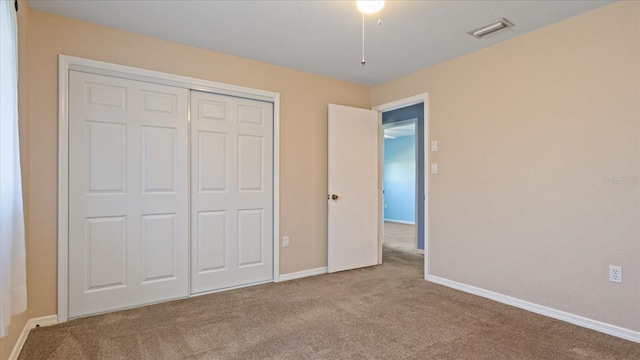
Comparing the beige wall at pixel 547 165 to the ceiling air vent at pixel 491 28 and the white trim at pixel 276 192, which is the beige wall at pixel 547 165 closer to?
the ceiling air vent at pixel 491 28

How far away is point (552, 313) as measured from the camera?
2.65 meters

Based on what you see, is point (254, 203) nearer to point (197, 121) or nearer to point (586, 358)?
point (197, 121)

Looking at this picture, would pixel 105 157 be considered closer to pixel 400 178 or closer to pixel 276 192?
pixel 276 192

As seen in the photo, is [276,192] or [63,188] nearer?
[63,188]

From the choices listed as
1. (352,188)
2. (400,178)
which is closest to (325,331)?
(352,188)

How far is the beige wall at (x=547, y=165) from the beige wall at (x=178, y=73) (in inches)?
52.2

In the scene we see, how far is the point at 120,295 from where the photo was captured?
2805 mm

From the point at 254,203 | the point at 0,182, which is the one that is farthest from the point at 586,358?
the point at 0,182

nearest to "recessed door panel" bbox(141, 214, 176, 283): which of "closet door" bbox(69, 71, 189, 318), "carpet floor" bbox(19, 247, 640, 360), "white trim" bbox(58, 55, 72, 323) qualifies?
"closet door" bbox(69, 71, 189, 318)

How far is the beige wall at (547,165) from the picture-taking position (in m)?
2.32

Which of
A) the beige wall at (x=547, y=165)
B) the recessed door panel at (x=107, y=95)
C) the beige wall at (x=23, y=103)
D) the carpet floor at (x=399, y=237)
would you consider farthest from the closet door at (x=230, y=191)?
the carpet floor at (x=399, y=237)

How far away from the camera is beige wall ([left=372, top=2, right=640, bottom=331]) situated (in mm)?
2320

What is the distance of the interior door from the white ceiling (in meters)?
0.91

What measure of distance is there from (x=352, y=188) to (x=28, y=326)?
317 centimetres
